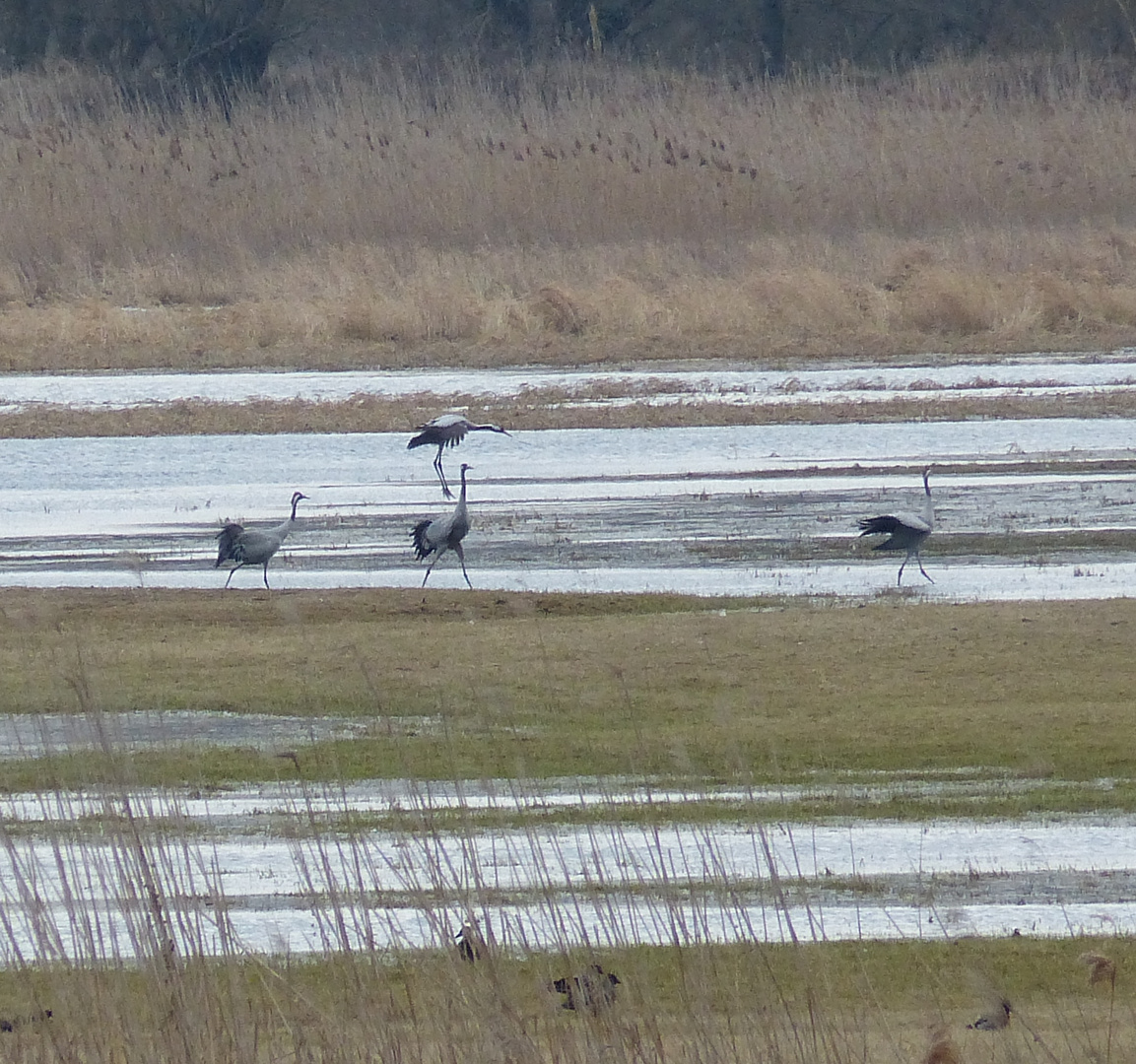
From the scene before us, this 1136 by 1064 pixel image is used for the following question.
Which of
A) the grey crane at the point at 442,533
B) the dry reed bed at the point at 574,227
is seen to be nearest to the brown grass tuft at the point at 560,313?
the dry reed bed at the point at 574,227

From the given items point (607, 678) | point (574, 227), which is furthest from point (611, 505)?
point (574, 227)

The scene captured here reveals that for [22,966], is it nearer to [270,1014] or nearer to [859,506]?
[270,1014]

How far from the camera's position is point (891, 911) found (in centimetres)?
740

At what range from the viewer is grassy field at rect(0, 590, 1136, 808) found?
9.62 meters

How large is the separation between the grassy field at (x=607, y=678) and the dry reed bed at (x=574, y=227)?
14714 mm

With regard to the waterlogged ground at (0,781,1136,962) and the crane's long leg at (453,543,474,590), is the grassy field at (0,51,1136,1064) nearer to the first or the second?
the waterlogged ground at (0,781,1136,962)

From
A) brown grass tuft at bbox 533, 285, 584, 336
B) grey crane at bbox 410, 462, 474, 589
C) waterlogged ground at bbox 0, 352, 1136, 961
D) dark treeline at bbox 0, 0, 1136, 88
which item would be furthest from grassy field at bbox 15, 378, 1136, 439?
dark treeline at bbox 0, 0, 1136, 88

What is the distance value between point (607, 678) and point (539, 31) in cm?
4189

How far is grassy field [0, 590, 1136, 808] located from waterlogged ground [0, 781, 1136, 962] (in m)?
0.37

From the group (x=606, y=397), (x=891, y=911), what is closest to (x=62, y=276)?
(x=606, y=397)

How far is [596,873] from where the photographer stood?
6.20m

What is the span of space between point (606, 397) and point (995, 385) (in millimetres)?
4316

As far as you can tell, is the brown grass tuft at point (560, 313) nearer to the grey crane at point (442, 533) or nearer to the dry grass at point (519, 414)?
the dry grass at point (519, 414)

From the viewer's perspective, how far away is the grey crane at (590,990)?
17.3 feet
